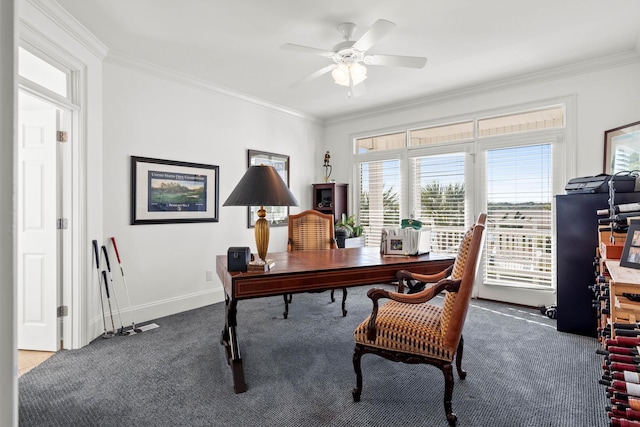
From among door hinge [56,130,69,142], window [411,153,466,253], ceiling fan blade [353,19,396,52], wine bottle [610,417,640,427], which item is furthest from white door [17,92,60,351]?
window [411,153,466,253]

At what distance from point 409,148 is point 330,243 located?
2080 mm

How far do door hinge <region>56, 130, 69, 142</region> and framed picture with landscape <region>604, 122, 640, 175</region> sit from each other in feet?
16.7

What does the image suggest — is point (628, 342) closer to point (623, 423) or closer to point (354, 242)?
point (623, 423)

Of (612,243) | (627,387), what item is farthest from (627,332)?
(612,243)

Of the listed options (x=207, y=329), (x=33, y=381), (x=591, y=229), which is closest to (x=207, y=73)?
(x=207, y=329)

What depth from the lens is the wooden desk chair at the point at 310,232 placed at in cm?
385

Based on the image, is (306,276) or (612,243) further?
(612,243)

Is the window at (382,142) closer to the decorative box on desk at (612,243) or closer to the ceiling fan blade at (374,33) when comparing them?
the ceiling fan blade at (374,33)

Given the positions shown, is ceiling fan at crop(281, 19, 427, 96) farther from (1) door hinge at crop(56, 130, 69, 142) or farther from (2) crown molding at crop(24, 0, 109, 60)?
(1) door hinge at crop(56, 130, 69, 142)

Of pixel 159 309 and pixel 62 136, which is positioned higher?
pixel 62 136

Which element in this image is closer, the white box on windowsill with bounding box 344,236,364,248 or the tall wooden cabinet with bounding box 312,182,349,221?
the white box on windowsill with bounding box 344,236,364,248

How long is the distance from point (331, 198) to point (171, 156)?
252cm

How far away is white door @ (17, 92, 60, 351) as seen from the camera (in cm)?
283

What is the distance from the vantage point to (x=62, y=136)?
9.34 ft
